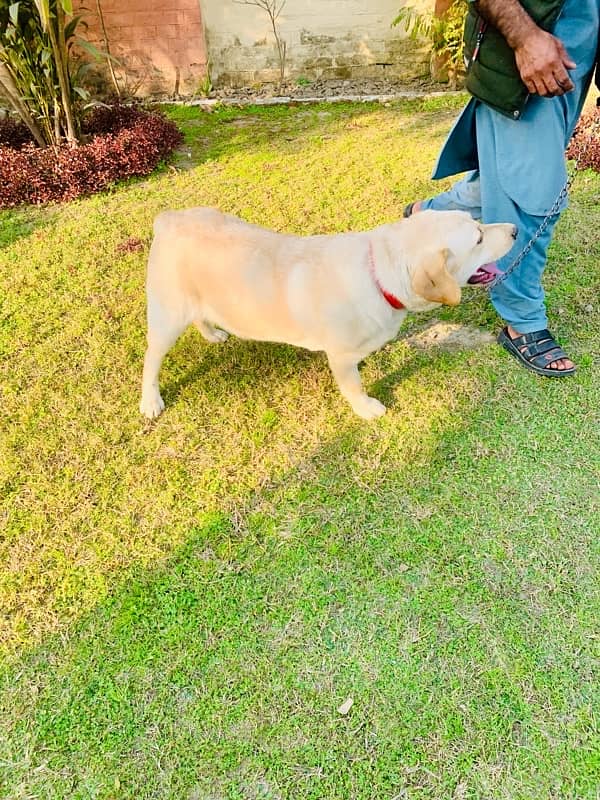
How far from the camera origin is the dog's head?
2354 millimetres

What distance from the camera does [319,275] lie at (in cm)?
257

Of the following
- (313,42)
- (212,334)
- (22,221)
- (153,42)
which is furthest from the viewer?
(313,42)

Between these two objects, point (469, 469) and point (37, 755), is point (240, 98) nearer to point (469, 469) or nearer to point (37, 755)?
point (469, 469)

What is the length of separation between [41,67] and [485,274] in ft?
15.7

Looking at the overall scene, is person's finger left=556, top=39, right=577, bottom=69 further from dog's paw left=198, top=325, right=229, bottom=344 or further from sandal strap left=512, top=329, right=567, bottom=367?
dog's paw left=198, top=325, right=229, bottom=344

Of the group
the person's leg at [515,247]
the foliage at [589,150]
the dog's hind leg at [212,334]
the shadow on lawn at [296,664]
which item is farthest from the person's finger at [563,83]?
the foliage at [589,150]

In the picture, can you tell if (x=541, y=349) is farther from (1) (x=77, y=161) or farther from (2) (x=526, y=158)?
(1) (x=77, y=161)

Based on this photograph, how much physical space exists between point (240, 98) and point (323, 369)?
229 inches

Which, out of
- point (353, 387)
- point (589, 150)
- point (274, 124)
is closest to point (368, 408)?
point (353, 387)

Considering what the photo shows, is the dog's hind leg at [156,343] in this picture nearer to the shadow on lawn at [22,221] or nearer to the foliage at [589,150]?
the shadow on lawn at [22,221]

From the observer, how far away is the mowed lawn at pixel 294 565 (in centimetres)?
193

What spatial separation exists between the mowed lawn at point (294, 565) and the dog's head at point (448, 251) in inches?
34.9

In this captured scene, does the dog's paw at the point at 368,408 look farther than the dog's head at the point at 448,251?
Yes

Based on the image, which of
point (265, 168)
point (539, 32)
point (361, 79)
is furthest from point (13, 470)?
point (361, 79)
